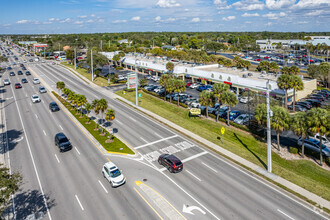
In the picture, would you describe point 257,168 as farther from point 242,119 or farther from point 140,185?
point 242,119

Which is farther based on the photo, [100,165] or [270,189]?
[100,165]

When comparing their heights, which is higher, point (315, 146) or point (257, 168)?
point (315, 146)

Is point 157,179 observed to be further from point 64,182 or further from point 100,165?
point 64,182

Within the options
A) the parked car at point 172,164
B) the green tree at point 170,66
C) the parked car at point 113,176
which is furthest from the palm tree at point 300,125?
the green tree at point 170,66

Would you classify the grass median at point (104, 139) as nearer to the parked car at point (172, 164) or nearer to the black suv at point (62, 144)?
the black suv at point (62, 144)

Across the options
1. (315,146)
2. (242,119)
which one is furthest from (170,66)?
(315,146)

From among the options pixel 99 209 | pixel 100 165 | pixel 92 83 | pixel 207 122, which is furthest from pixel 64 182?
pixel 92 83
